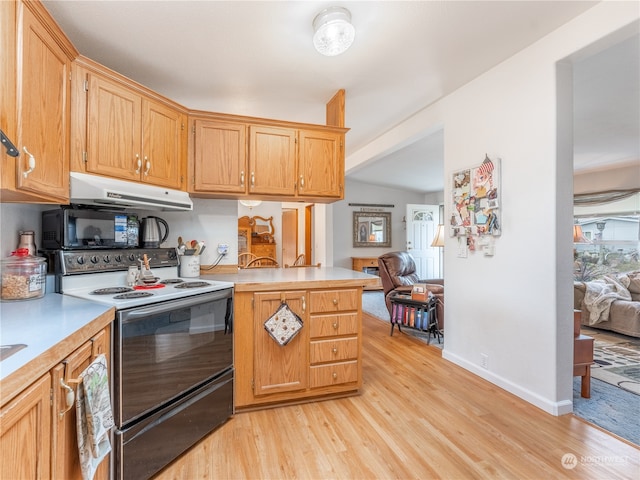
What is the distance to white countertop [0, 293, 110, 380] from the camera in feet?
2.81

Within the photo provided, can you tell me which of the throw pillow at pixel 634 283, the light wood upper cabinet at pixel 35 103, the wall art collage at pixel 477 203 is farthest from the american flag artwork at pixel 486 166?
the throw pillow at pixel 634 283

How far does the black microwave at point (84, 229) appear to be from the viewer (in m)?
1.76

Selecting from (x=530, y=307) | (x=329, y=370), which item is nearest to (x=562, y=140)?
(x=530, y=307)

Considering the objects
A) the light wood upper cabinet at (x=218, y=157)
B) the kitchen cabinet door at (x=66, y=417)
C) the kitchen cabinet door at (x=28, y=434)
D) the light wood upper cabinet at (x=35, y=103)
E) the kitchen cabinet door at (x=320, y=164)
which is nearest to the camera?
the kitchen cabinet door at (x=28, y=434)

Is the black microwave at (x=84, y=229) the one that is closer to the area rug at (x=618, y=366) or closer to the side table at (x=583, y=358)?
the side table at (x=583, y=358)

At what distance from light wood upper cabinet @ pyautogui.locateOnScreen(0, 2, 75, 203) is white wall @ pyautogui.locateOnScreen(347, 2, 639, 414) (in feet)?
9.33

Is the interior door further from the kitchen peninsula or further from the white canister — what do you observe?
the white canister

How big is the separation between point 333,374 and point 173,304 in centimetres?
126

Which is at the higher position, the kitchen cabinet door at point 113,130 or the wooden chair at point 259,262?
the kitchen cabinet door at point 113,130

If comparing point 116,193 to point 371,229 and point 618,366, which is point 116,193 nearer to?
point 618,366

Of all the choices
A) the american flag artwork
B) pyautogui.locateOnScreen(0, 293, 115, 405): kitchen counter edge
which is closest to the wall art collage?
the american flag artwork

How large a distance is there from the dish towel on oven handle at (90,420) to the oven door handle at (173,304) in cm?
33

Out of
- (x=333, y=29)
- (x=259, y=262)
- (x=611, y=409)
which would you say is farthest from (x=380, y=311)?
(x=333, y=29)

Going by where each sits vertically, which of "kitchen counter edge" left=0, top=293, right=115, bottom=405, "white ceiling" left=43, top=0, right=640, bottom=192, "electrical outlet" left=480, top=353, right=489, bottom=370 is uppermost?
"white ceiling" left=43, top=0, right=640, bottom=192
